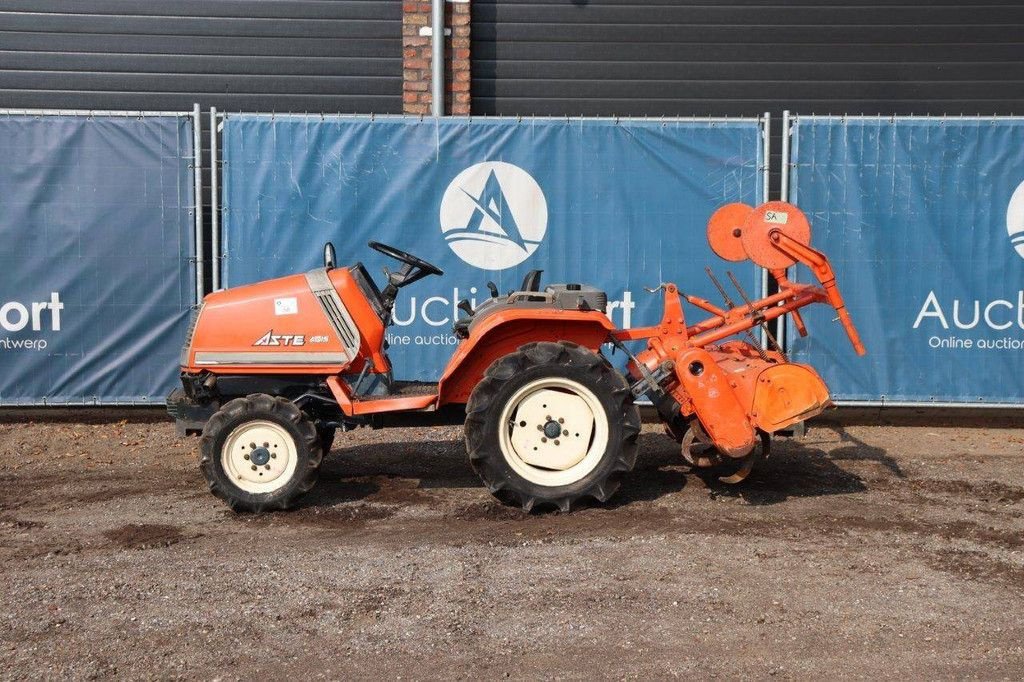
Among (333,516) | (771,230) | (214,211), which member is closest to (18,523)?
(333,516)

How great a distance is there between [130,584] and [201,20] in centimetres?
692

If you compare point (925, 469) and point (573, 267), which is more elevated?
point (573, 267)

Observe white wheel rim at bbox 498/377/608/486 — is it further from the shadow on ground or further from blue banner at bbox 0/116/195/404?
blue banner at bbox 0/116/195/404

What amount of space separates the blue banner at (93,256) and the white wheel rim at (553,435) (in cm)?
384

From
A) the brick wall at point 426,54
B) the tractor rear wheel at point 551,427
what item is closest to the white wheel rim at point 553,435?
the tractor rear wheel at point 551,427

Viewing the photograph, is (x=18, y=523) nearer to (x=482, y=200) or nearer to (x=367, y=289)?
(x=367, y=289)

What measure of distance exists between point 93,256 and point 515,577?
5376mm

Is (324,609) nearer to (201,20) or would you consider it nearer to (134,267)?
(134,267)

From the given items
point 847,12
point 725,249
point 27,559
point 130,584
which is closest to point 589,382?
point 725,249

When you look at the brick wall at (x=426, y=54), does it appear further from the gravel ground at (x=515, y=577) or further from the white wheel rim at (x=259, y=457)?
the white wheel rim at (x=259, y=457)

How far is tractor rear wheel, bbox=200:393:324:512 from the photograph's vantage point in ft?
19.5

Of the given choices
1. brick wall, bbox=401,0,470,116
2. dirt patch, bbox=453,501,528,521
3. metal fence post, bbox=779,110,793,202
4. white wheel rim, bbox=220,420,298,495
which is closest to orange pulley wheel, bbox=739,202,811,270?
dirt patch, bbox=453,501,528,521

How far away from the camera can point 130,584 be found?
188 inches

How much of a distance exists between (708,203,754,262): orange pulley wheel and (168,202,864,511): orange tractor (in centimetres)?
25
